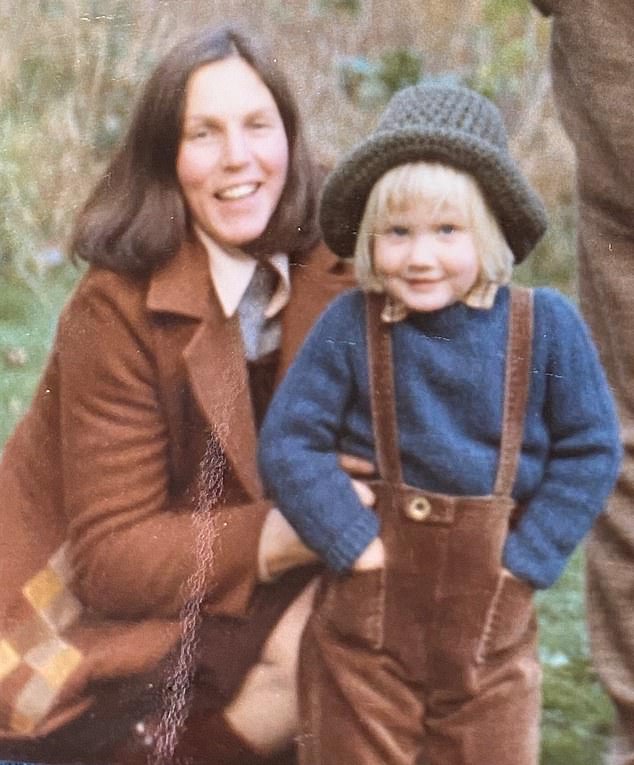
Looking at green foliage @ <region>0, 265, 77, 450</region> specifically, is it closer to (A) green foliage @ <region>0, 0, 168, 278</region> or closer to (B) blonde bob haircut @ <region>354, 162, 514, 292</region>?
(A) green foliage @ <region>0, 0, 168, 278</region>

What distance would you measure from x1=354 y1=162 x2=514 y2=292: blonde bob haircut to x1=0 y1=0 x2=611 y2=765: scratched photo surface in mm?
62

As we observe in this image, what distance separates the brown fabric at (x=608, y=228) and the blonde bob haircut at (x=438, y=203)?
0.22 metres

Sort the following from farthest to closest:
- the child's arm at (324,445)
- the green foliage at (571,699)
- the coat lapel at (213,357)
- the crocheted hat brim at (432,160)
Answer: the green foliage at (571,699) < the coat lapel at (213,357) < the child's arm at (324,445) < the crocheted hat brim at (432,160)

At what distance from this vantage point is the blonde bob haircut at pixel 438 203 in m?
1.70

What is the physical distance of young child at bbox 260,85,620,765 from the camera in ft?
5.73

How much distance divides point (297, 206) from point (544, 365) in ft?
1.64

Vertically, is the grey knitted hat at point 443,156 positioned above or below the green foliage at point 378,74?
below

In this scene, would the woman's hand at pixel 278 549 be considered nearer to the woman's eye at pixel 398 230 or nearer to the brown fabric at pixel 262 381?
the brown fabric at pixel 262 381

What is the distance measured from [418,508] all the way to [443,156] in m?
0.57

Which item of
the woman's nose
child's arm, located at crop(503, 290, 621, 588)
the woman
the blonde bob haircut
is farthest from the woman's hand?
the woman's nose

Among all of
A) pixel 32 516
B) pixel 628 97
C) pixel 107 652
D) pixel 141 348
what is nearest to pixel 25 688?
pixel 107 652

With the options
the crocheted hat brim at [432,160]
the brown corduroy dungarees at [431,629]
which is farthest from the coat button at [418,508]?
the crocheted hat brim at [432,160]

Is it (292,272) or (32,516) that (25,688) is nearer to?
(32,516)

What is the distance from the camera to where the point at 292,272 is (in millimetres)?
1909
